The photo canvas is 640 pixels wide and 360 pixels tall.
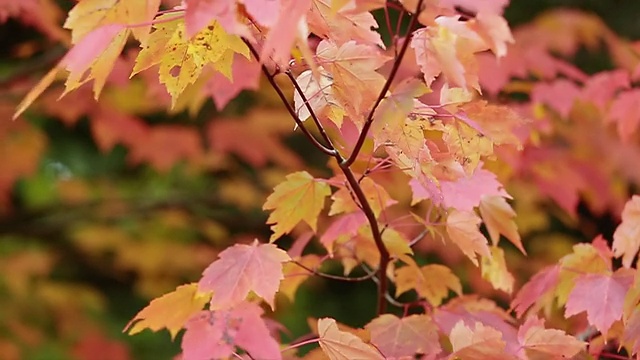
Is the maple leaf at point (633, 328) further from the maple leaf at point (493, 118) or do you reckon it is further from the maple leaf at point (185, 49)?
the maple leaf at point (185, 49)

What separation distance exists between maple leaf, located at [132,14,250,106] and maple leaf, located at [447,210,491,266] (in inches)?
14.0

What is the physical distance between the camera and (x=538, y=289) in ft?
3.64

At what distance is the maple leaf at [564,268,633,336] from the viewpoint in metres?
0.97

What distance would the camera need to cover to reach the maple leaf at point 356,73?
875 mm

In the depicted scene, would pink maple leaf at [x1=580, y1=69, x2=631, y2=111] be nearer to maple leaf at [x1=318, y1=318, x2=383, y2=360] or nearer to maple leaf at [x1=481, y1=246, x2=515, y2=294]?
maple leaf at [x1=481, y1=246, x2=515, y2=294]

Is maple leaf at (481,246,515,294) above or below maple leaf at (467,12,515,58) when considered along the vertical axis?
below

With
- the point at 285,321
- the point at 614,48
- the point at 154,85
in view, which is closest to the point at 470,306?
the point at 154,85

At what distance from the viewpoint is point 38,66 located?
1995 mm

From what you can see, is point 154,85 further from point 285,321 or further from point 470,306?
point 285,321

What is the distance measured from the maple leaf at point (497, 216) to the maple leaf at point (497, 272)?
6cm

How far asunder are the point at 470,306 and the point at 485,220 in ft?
0.40

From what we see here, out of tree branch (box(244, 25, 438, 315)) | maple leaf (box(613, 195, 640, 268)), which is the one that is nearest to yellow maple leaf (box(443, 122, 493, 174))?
tree branch (box(244, 25, 438, 315))

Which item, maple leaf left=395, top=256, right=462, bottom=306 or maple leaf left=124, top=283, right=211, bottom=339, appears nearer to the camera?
maple leaf left=124, top=283, right=211, bottom=339

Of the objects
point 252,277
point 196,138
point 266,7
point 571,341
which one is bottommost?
point 196,138
